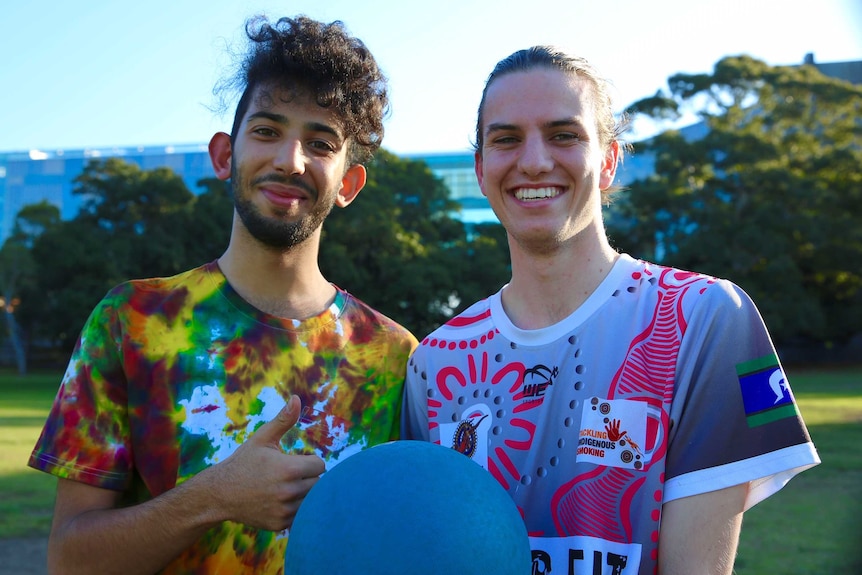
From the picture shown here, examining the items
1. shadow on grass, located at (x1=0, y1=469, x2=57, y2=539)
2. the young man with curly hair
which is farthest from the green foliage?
the young man with curly hair

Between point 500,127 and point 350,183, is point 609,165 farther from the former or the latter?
point 350,183

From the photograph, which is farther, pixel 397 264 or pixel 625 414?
pixel 397 264

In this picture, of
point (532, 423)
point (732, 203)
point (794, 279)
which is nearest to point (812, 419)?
point (532, 423)

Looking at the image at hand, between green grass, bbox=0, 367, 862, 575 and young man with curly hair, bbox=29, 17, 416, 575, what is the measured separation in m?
5.14

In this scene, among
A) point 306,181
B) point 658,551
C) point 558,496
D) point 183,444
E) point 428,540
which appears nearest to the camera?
point 428,540

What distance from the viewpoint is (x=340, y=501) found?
8.07ft

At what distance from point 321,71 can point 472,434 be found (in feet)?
5.77

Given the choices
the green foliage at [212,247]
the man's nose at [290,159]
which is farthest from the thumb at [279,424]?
the green foliage at [212,247]

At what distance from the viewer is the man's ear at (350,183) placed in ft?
13.1

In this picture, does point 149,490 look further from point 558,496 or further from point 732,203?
point 732,203

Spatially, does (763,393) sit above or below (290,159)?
below

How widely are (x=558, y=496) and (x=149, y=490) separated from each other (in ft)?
5.15

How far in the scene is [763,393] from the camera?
8.77ft

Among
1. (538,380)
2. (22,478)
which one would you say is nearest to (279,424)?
(538,380)
